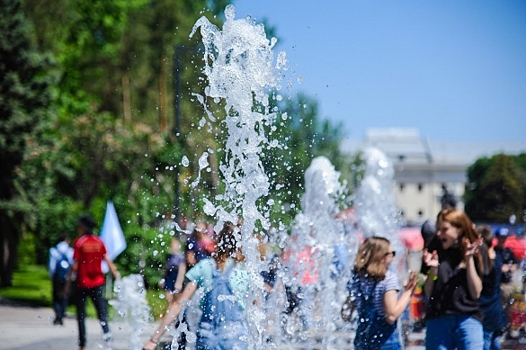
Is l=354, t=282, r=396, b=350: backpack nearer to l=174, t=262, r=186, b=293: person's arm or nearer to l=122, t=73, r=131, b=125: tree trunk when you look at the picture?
l=174, t=262, r=186, b=293: person's arm

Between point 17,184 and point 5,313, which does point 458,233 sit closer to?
point 5,313

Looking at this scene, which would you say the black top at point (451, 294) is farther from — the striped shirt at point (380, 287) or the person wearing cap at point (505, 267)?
the person wearing cap at point (505, 267)

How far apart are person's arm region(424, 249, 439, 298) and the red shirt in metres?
5.47

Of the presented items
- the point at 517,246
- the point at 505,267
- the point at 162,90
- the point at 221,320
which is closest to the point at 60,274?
the point at 517,246

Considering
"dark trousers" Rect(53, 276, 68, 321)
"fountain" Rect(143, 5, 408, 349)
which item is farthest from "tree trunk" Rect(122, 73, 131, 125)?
"fountain" Rect(143, 5, 408, 349)

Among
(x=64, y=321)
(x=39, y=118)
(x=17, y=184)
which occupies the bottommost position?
(x=64, y=321)

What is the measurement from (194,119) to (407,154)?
257 feet

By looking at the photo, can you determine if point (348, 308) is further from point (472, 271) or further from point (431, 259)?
point (472, 271)

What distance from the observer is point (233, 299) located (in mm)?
6023

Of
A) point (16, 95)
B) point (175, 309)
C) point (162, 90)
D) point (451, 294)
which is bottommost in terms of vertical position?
point (175, 309)

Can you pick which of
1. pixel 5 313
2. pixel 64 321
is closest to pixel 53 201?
pixel 5 313

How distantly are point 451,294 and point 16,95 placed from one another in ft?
73.8

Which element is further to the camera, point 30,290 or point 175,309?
point 30,290

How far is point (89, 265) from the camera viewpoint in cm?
1177
